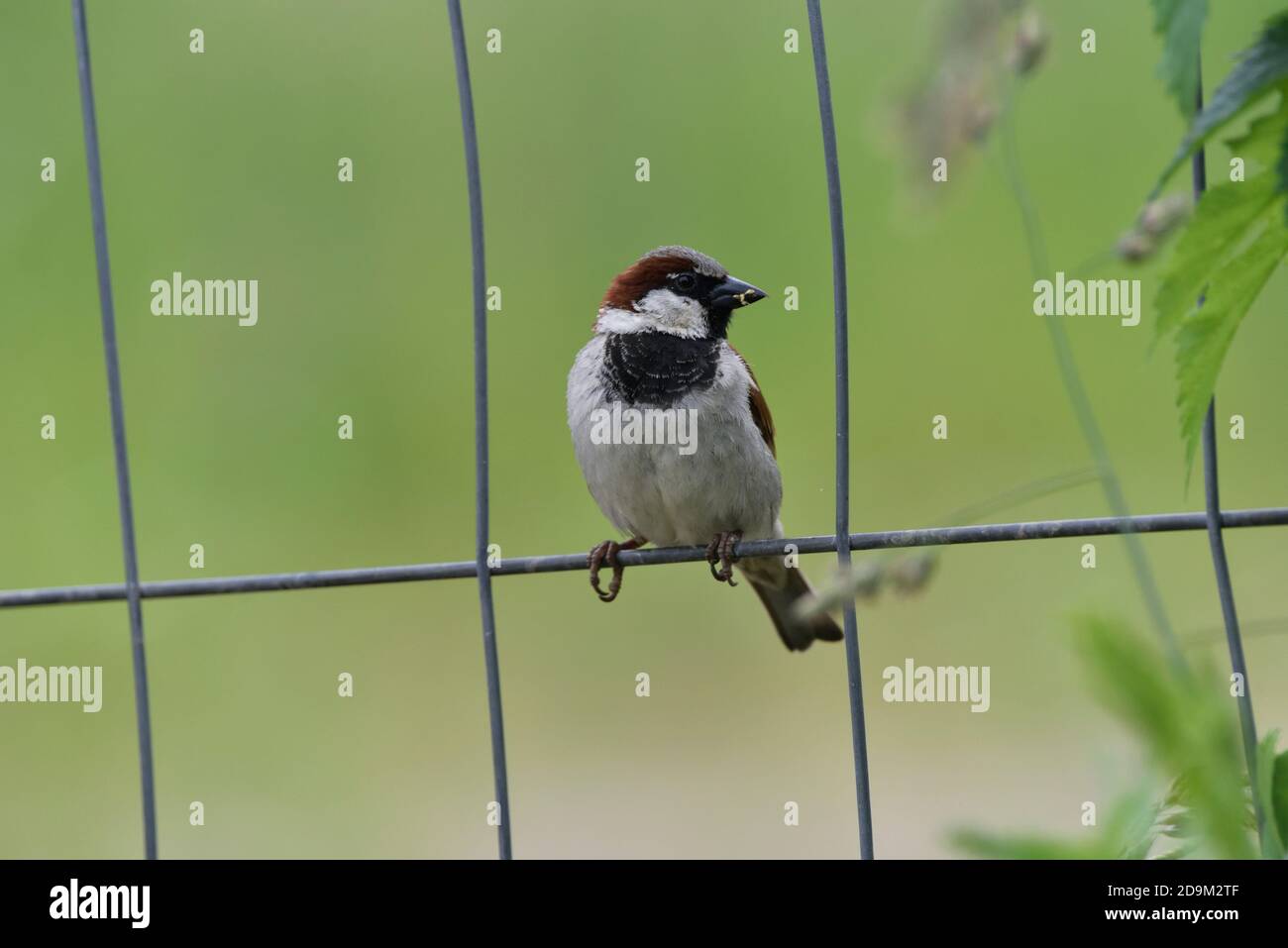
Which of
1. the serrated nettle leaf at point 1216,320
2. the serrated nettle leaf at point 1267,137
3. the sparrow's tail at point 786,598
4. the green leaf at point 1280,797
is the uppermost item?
the serrated nettle leaf at point 1267,137

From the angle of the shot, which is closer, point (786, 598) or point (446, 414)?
point (786, 598)

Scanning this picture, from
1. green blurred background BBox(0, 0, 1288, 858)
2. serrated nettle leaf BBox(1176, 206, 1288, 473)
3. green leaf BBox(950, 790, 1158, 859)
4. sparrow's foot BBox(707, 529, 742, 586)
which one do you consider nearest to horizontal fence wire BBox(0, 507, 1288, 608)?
sparrow's foot BBox(707, 529, 742, 586)

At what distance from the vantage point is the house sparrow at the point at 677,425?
9.62 ft

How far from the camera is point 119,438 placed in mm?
2033

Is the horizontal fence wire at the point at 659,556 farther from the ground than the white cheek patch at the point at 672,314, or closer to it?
closer to it

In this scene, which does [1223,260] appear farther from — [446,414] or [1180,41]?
[446,414]

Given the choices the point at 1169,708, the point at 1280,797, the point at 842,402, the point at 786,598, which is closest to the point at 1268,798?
the point at 1280,797

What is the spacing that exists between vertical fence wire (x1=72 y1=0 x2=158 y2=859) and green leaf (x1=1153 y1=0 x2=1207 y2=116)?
1.64 meters

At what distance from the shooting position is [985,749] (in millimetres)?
6125

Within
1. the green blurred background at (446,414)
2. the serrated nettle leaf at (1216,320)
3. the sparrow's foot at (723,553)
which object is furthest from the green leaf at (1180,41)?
the green blurred background at (446,414)

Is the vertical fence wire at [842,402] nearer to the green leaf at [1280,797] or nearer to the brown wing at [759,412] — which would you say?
the green leaf at [1280,797]

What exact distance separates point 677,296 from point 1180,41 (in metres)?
2.48

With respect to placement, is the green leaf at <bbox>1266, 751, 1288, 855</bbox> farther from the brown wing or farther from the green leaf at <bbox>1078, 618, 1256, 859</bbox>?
the brown wing
